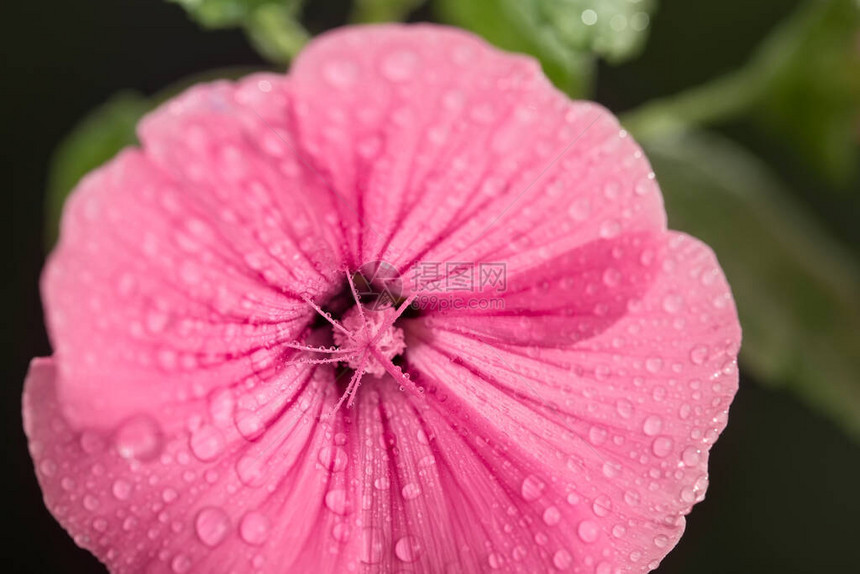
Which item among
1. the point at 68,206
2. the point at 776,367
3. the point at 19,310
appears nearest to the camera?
the point at 68,206

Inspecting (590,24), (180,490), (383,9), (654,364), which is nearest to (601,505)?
(654,364)

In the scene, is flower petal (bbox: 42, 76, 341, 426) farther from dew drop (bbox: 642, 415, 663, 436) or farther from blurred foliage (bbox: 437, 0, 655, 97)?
blurred foliage (bbox: 437, 0, 655, 97)

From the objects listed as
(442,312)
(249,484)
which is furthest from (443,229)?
(249,484)

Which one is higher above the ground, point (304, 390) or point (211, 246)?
point (211, 246)

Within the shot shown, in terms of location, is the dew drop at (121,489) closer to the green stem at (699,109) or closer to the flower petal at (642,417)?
the flower petal at (642,417)

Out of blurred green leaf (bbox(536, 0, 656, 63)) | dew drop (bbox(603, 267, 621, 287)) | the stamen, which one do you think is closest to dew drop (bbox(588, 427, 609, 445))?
dew drop (bbox(603, 267, 621, 287))

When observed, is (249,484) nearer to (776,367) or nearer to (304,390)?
(304,390)

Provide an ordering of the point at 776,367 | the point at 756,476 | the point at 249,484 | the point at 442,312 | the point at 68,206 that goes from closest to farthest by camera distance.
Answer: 1. the point at 68,206
2. the point at 249,484
3. the point at 442,312
4. the point at 776,367
5. the point at 756,476
